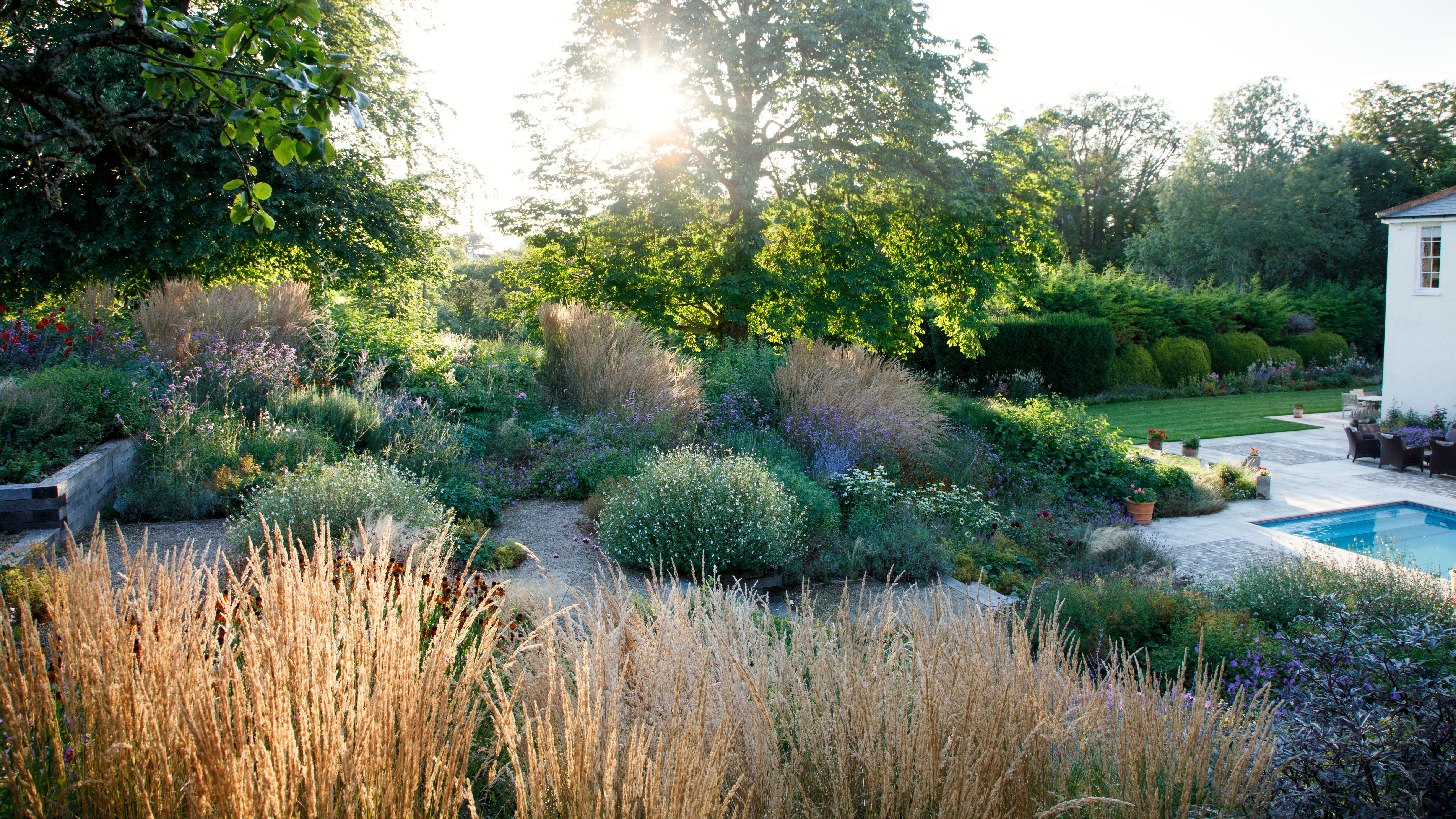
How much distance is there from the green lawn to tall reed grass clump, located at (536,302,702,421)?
830cm

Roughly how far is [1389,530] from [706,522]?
26.8 ft

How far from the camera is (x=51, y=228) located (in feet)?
34.8

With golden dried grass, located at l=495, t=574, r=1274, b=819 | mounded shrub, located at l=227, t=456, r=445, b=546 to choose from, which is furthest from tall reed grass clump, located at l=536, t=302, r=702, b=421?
golden dried grass, located at l=495, t=574, r=1274, b=819

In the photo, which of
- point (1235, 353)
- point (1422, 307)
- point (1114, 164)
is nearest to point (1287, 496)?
point (1422, 307)

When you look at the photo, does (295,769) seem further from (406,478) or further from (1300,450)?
(1300,450)

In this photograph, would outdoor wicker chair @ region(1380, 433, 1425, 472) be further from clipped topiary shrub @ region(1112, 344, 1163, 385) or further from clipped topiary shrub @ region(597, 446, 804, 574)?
clipped topiary shrub @ region(597, 446, 804, 574)

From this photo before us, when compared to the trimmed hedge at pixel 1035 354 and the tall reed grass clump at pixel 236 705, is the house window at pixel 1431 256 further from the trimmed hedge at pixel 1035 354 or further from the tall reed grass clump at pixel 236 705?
the tall reed grass clump at pixel 236 705

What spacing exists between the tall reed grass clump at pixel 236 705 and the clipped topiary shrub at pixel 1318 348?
26.6 m

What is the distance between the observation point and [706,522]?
489 cm

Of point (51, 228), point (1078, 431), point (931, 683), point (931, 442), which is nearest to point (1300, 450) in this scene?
point (1078, 431)

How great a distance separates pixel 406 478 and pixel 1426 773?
5876mm

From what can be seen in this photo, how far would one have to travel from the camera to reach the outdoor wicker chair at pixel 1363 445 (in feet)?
37.1

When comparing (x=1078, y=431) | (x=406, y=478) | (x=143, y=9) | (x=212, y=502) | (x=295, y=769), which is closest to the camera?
(x=295, y=769)

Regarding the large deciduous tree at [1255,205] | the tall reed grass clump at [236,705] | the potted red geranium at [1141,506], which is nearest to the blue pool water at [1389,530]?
the potted red geranium at [1141,506]
